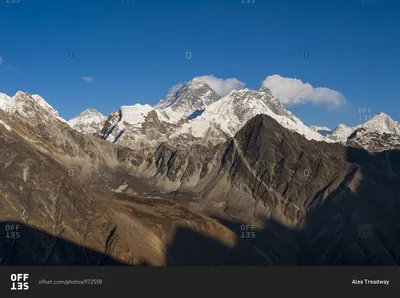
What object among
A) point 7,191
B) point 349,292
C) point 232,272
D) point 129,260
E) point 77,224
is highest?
point 7,191

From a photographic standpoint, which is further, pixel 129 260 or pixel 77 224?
pixel 77 224

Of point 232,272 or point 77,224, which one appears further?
point 77,224

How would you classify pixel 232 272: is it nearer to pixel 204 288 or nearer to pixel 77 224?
pixel 204 288

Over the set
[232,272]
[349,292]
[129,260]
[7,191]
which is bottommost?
[349,292]

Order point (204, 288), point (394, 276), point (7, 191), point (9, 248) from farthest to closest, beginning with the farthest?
point (7, 191) → point (9, 248) → point (394, 276) → point (204, 288)

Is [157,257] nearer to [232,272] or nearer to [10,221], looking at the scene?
[10,221]

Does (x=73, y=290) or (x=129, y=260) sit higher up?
(x=129, y=260)

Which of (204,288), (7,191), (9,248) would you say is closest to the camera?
(204,288)

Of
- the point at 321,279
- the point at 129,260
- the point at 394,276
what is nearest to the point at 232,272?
the point at 321,279

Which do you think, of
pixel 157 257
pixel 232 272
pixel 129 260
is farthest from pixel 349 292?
pixel 157 257
